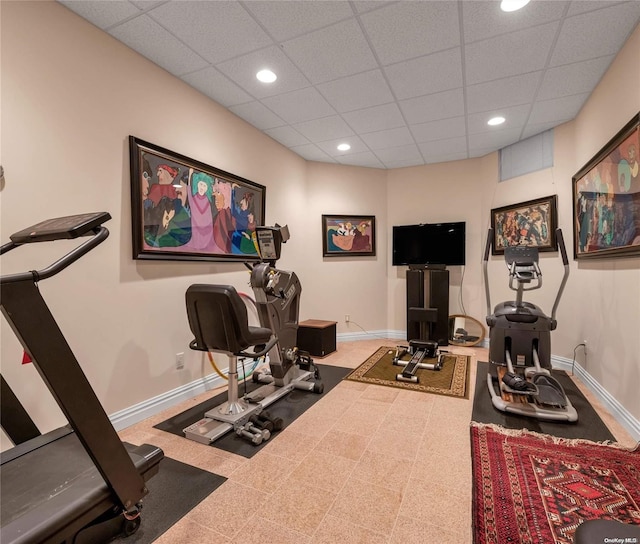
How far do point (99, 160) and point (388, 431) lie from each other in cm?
291

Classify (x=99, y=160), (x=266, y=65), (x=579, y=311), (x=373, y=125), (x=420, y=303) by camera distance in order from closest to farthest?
(x=99, y=160) → (x=266, y=65) → (x=579, y=311) → (x=373, y=125) → (x=420, y=303)

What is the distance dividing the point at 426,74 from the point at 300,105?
1266mm

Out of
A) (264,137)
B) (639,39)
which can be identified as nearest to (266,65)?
(264,137)

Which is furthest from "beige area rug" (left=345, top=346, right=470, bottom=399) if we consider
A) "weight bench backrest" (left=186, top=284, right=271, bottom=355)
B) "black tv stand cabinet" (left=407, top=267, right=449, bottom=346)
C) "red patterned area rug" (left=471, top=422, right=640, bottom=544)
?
"weight bench backrest" (left=186, top=284, right=271, bottom=355)

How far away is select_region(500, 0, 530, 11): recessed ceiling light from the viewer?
2092mm

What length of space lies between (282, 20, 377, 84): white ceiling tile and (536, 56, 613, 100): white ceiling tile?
5.31ft

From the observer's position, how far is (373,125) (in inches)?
155

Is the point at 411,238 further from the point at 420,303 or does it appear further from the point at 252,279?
the point at 252,279

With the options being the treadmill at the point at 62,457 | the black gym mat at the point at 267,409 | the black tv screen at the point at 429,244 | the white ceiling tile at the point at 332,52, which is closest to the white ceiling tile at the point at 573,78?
the white ceiling tile at the point at 332,52

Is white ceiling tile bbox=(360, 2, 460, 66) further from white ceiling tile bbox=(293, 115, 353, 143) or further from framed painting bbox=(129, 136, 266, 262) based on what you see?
framed painting bbox=(129, 136, 266, 262)

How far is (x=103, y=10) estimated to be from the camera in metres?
2.21

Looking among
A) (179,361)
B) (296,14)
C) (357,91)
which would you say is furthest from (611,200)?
(179,361)

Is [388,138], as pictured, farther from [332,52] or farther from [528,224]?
[528,224]

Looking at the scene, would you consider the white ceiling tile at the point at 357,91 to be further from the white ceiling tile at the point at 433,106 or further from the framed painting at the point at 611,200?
the framed painting at the point at 611,200
